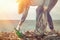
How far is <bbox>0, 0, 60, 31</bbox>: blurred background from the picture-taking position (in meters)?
2.86

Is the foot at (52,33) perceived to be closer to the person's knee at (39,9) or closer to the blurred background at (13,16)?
the blurred background at (13,16)

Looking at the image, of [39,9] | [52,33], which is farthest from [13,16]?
[52,33]

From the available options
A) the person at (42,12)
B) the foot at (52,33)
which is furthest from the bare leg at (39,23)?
the foot at (52,33)

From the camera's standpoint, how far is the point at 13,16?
2883 millimetres

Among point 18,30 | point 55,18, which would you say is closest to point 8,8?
point 18,30

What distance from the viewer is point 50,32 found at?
9.41 ft

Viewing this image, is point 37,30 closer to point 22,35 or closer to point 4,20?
point 22,35

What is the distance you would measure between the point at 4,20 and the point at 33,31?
0.47 meters

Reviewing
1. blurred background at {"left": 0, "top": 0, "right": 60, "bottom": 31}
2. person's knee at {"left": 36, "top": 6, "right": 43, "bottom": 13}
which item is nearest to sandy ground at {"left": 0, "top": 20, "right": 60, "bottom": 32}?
blurred background at {"left": 0, "top": 0, "right": 60, "bottom": 31}

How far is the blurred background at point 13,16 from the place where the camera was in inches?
112

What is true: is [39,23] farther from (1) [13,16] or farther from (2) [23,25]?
(1) [13,16]

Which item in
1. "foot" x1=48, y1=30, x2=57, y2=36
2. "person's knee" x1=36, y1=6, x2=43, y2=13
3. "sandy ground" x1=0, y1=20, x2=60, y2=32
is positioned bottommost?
"foot" x1=48, y1=30, x2=57, y2=36

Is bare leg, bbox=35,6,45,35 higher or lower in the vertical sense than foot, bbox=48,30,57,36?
higher

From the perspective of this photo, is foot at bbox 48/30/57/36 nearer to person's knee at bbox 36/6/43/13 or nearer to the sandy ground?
the sandy ground
